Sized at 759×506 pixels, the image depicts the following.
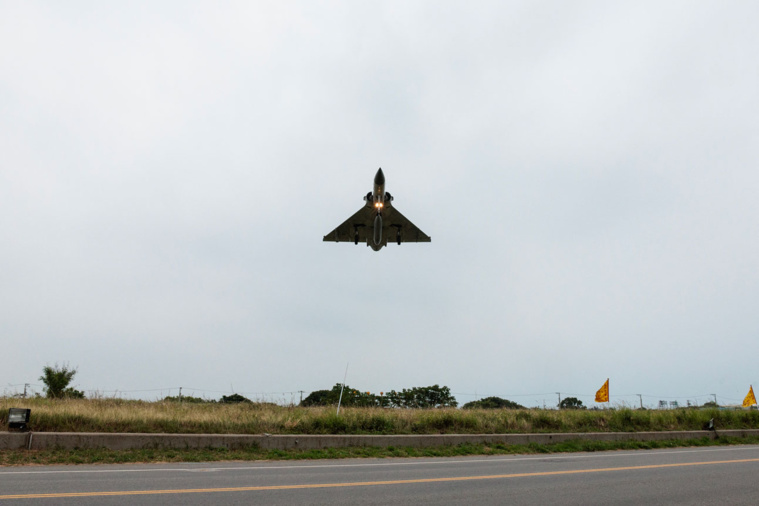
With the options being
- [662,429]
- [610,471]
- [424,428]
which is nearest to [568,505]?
[610,471]

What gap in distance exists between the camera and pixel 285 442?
546 inches

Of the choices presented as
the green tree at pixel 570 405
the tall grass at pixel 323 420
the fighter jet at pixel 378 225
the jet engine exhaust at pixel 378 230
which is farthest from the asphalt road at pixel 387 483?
the fighter jet at pixel 378 225

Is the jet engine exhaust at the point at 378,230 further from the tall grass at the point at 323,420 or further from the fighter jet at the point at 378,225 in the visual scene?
the tall grass at the point at 323,420

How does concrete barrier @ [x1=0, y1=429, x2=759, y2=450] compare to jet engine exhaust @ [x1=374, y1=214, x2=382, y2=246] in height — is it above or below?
below

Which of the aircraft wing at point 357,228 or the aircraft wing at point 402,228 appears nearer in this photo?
the aircraft wing at point 357,228

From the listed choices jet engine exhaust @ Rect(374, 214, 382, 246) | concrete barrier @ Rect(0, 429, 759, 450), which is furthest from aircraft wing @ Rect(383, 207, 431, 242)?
concrete barrier @ Rect(0, 429, 759, 450)

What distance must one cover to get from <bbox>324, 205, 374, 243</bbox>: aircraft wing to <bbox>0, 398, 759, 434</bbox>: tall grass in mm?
14535

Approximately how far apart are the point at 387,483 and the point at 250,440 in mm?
6429

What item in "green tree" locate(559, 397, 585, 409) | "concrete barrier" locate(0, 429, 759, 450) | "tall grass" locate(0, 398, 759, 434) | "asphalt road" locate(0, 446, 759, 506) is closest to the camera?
"asphalt road" locate(0, 446, 759, 506)

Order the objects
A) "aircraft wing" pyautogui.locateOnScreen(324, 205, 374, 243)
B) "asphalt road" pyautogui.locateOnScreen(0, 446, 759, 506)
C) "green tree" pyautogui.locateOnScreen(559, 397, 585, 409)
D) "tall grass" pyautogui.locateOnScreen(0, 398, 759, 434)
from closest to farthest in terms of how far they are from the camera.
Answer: "asphalt road" pyautogui.locateOnScreen(0, 446, 759, 506) < "tall grass" pyautogui.locateOnScreen(0, 398, 759, 434) < "green tree" pyautogui.locateOnScreen(559, 397, 585, 409) < "aircraft wing" pyautogui.locateOnScreen(324, 205, 374, 243)

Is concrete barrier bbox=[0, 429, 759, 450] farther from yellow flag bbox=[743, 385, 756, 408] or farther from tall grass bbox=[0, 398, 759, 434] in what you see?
yellow flag bbox=[743, 385, 756, 408]

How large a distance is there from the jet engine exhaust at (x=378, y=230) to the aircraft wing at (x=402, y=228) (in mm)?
1574

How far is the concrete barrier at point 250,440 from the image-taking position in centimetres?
1205

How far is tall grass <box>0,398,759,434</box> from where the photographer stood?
13.9 metres
